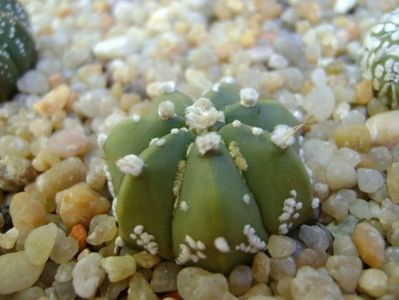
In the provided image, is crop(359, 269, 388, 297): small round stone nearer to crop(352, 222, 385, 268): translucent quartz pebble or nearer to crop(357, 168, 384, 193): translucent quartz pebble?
crop(352, 222, 385, 268): translucent quartz pebble

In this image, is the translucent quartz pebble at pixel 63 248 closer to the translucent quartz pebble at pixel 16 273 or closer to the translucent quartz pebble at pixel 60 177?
the translucent quartz pebble at pixel 16 273

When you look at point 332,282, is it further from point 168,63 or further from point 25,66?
point 25,66

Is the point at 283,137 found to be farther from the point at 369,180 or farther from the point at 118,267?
the point at 118,267

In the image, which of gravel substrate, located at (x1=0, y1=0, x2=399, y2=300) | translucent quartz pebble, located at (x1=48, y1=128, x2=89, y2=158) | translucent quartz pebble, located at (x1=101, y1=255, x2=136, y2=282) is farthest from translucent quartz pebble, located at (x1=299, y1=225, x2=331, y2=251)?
translucent quartz pebble, located at (x1=48, y1=128, x2=89, y2=158)

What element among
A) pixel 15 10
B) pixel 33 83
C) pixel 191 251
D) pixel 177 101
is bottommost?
pixel 191 251

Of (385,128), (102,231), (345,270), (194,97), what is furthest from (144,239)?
(385,128)

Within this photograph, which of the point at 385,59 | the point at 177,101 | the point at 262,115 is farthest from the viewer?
the point at 385,59
